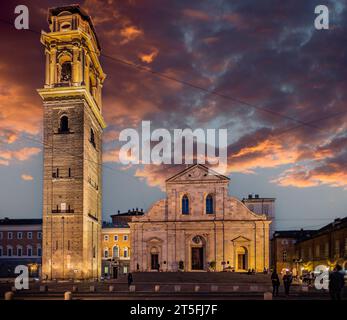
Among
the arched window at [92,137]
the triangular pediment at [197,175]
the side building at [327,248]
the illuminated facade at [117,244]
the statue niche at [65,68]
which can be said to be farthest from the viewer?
the illuminated facade at [117,244]

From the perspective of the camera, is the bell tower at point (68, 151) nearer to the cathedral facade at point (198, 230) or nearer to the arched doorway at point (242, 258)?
the cathedral facade at point (198, 230)

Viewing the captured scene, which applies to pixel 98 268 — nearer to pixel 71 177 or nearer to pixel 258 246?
pixel 71 177

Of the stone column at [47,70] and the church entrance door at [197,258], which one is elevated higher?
the stone column at [47,70]

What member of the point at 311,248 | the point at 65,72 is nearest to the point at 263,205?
the point at 311,248

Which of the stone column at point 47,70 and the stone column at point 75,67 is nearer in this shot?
the stone column at point 75,67

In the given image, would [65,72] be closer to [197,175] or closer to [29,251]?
[197,175]

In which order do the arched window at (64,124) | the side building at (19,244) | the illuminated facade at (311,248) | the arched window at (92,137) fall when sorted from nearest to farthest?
the illuminated facade at (311,248)
the arched window at (64,124)
the arched window at (92,137)
the side building at (19,244)

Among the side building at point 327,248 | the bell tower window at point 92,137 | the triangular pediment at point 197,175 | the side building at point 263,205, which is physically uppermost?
the bell tower window at point 92,137

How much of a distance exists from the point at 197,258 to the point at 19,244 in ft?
112

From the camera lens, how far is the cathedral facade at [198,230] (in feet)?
205

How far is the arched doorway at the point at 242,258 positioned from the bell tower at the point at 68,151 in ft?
54.6

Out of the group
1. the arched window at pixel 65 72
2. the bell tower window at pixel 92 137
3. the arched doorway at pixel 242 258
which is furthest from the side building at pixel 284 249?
the arched window at pixel 65 72

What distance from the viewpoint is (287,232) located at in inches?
3568
